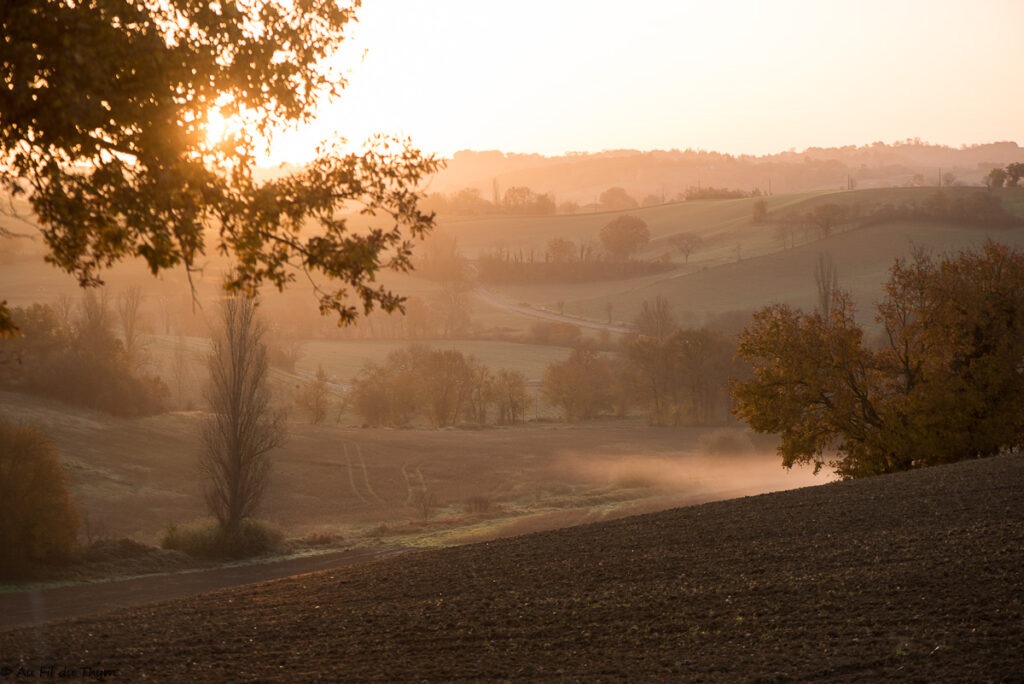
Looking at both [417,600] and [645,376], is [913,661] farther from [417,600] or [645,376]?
[645,376]

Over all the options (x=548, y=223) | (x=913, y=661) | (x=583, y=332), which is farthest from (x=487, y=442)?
(x=548, y=223)

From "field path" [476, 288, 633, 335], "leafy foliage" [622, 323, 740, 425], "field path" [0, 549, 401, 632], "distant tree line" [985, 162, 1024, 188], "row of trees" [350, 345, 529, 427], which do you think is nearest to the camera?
"field path" [0, 549, 401, 632]

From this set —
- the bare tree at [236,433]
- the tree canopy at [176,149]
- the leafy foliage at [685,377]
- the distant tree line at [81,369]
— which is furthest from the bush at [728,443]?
the tree canopy at [176,149]

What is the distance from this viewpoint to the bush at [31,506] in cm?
3378

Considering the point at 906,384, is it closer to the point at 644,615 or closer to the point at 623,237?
the point at 644,615

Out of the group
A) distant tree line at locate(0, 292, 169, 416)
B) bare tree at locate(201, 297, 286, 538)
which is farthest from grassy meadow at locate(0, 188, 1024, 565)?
bare tree at locate(201, 297, 286, 538)

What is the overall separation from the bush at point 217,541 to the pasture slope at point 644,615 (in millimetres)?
19391

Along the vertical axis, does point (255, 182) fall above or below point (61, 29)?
below

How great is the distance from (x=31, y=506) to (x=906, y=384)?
101 ft

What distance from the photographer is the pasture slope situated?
11.2 m

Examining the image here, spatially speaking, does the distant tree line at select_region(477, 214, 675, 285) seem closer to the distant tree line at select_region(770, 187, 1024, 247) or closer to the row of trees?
the distant tree line at select_region(770, 187, 1024, 247)

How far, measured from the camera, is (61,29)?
28.6 feet

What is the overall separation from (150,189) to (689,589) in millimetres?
9541

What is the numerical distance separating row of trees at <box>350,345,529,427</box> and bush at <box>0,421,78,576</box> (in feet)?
169
